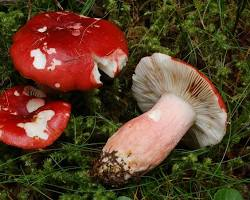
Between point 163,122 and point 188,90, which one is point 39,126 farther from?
point 188,90

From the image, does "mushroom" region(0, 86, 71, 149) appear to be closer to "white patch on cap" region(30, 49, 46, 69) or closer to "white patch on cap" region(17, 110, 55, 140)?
"white patch on cap" region(17, 110, 55, 140)

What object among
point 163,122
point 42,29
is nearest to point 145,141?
point 163,122

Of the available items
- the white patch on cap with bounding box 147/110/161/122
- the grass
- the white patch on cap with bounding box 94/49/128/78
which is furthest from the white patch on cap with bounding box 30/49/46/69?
the white patch on cap with bounding box 147/110/161/122

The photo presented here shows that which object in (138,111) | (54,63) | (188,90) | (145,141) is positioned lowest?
(138,111)

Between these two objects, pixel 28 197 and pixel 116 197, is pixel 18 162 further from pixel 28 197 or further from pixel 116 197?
pixel 116 197

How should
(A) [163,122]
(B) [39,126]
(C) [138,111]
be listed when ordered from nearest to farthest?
(B) [39,126] < (A) [163,122] < (C) [138,111]

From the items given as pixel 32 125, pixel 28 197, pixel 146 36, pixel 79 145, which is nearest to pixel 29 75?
pixel 32 125
